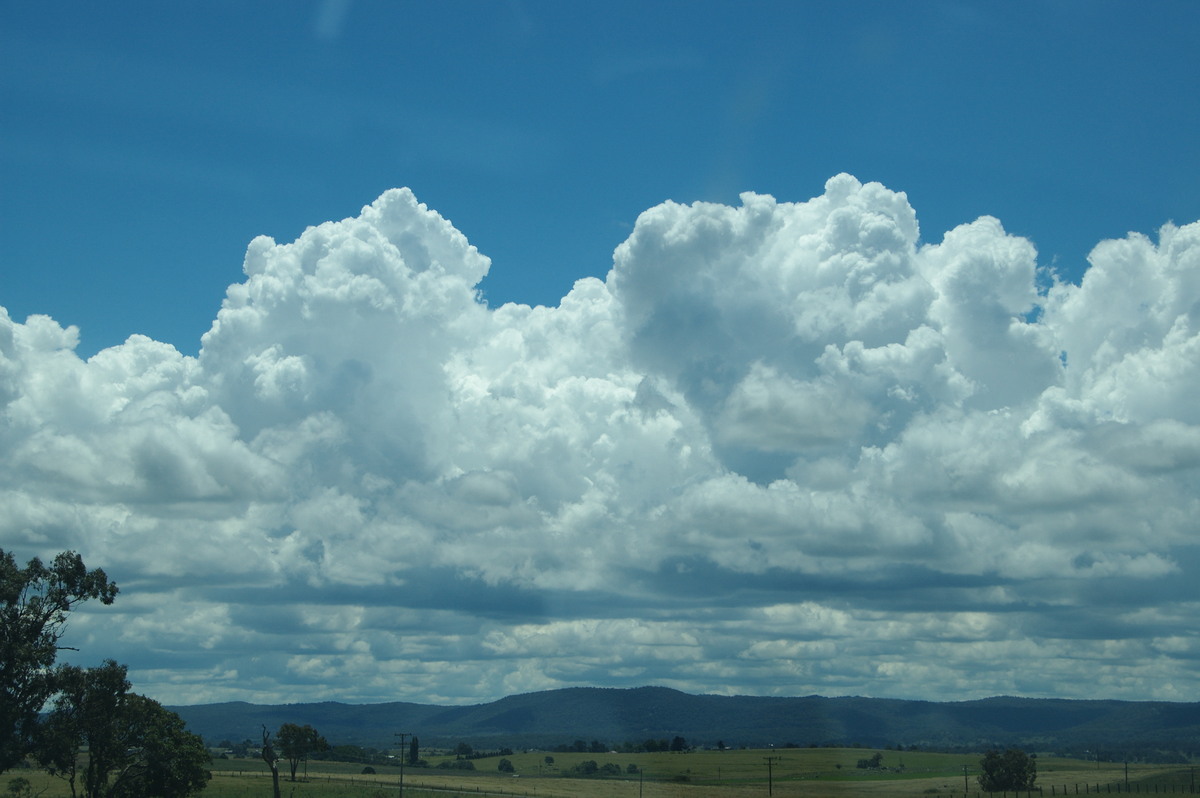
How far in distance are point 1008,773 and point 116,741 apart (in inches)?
4828

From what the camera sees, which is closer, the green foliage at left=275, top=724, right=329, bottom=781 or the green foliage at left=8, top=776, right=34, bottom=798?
the green foliage at left=8, top=776, right=34, bottom=798

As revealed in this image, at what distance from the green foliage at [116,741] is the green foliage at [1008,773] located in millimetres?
113976

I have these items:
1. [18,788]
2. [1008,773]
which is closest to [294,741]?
[18,788]

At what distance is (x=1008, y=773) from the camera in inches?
6599

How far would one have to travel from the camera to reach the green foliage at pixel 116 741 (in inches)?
3393

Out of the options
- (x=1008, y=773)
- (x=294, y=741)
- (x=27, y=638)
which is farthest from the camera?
(x=294, y=741)

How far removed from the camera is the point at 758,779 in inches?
7667

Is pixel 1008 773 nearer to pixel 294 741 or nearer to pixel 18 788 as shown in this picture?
pixel 294 741

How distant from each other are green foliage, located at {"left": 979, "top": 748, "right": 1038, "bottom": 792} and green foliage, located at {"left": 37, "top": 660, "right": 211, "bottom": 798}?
11398 centimetres

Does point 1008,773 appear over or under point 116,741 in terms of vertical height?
under

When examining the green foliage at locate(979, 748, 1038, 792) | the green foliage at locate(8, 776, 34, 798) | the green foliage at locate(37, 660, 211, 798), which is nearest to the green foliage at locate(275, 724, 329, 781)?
the green foliage at locate(8, 776, 34, 798)

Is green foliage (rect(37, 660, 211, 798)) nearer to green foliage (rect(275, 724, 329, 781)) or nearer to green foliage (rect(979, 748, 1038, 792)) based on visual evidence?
green foliage (rect(275, 724, 329, 781))

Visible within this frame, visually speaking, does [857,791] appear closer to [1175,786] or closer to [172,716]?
[1175,786]

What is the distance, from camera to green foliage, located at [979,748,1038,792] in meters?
168
